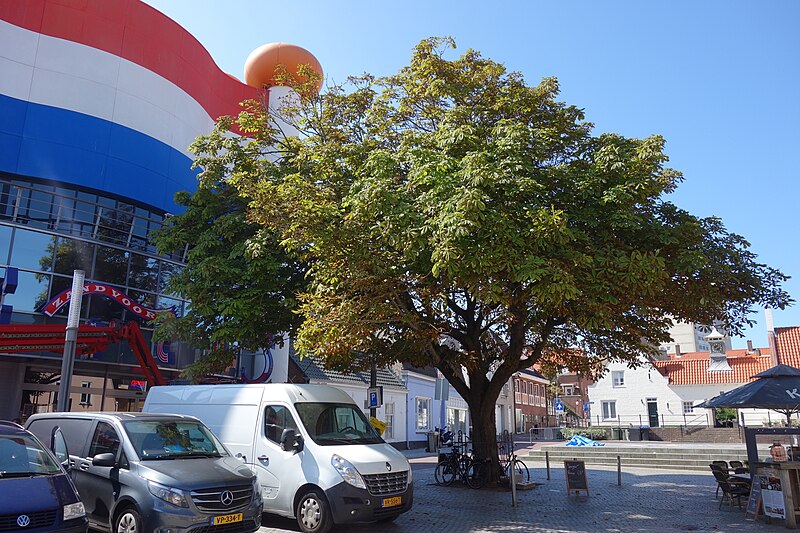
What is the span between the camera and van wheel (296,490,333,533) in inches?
374

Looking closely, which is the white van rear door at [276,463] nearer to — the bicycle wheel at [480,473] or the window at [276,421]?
the window at [276,421]

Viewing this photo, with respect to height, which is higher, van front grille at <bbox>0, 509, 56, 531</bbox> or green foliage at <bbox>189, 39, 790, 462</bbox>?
green foliage at <bbox>189, 39, 790, 462</bbox>

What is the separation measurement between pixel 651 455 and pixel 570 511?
13.3 metres

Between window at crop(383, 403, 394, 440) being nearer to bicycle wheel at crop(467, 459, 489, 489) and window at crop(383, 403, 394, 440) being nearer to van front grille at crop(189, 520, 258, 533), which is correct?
bicycle wheel at crop(467, 459, 489, 489)

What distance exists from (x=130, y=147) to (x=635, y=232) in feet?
61.5

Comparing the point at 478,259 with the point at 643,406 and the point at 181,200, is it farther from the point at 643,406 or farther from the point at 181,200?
the point at 643,406

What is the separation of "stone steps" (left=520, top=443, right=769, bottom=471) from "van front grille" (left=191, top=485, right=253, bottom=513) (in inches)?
623

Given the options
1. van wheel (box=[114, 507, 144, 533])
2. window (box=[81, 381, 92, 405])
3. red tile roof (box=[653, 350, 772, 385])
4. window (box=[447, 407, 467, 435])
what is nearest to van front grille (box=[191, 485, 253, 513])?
van wheel (box=[114, 507, 144, 533])

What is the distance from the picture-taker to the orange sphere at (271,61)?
29.0 metres

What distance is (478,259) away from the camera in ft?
32.9

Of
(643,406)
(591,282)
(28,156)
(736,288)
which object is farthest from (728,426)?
(28,156)

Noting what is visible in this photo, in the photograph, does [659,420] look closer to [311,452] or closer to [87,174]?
[87,174]

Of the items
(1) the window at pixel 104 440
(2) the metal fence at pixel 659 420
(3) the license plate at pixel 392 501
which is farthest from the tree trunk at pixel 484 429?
(2) the metal fence at pixel 659 420

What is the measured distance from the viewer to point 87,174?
2166cm
